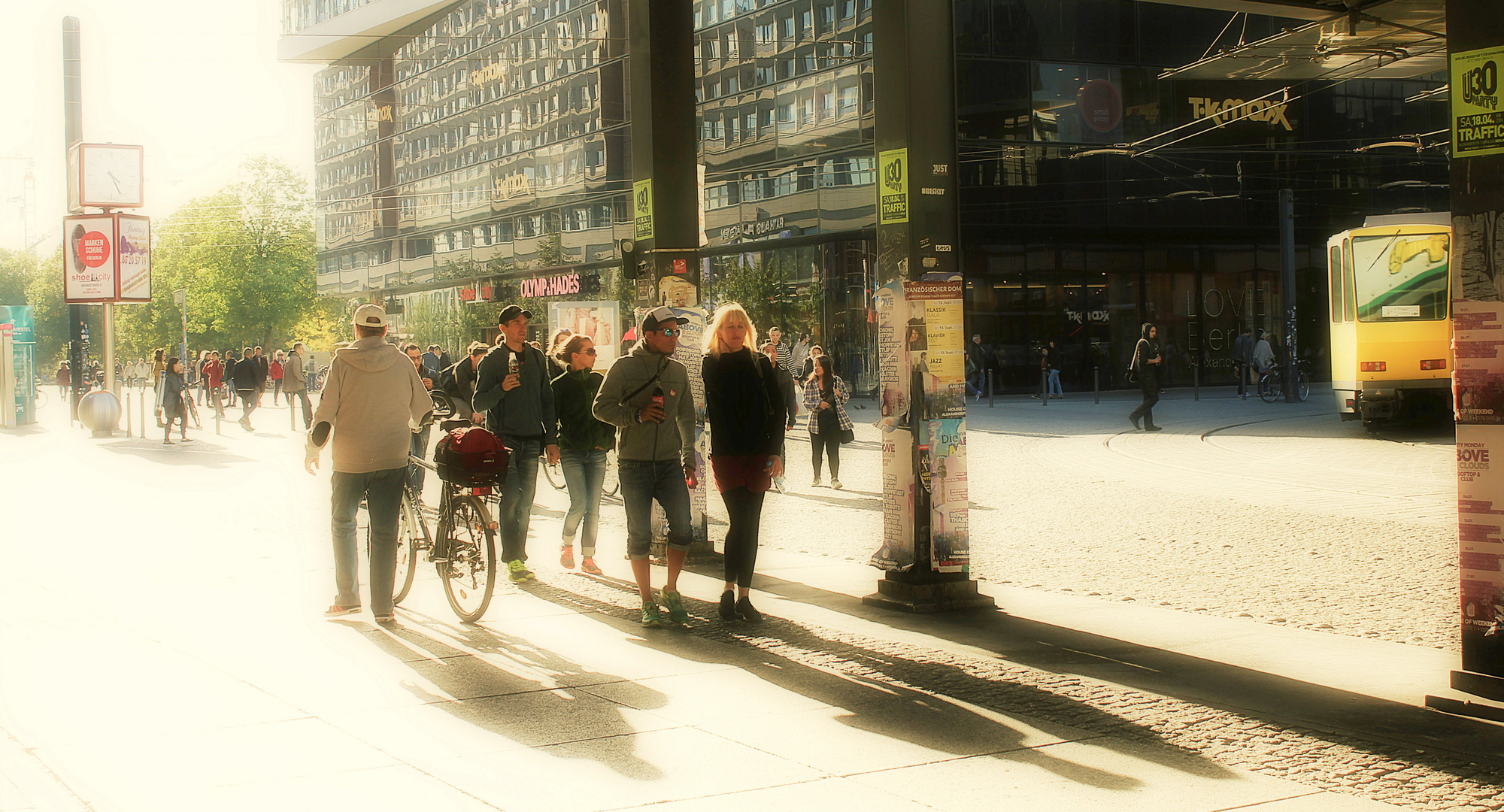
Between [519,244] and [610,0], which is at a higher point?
[610,0]

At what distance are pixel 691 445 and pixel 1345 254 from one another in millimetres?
17961

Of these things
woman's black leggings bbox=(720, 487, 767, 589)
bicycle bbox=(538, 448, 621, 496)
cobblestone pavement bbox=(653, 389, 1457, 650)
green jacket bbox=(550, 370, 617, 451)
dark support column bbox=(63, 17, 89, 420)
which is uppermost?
dark support column bbox=(63, 17, 89, 420)

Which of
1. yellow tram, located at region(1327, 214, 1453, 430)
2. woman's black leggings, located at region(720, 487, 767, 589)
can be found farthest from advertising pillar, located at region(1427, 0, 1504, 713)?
yellow tram, located at region(1327, 214, 1453, 430)

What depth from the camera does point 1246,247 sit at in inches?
1630

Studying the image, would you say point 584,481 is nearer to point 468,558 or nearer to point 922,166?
point 468,558

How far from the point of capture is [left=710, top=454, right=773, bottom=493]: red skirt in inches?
291

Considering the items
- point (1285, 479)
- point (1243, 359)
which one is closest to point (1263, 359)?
point (1243, 359)

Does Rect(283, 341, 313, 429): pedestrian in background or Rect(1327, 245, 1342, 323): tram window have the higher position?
Rect(1327, 245, 1342, 323): tram window

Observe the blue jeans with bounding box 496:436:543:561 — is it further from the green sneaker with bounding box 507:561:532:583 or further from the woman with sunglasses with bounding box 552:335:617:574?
the woman with sunglasses with bounding box 552:335:617:574

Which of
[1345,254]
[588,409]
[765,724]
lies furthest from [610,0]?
[765,724]

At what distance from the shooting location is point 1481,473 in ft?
17.6

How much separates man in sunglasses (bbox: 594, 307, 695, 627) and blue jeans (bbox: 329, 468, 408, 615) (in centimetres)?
122

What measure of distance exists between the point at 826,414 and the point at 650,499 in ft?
26.9

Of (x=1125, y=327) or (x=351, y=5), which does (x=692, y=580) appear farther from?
(x=351, y=5)
